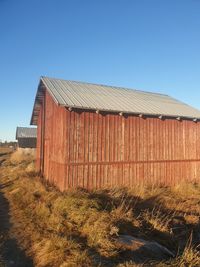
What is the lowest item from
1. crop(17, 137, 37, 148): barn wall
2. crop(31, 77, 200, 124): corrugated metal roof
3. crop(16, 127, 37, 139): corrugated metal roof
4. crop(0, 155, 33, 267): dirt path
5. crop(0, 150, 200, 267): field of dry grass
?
crop(0, 155, 33, 267): dirt path

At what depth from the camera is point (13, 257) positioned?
6457mm

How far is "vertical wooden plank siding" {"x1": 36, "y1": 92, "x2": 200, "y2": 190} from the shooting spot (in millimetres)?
12523

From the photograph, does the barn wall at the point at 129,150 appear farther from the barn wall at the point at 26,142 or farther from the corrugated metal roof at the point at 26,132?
the corrugated metal roof at the point at 26,132

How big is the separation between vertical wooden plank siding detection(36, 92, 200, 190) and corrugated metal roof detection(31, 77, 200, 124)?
0.45 m

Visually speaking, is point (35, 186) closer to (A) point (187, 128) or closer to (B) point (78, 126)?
(B) point (78, 126)

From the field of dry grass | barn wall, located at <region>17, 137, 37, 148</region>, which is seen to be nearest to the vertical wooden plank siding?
the field of dry grass

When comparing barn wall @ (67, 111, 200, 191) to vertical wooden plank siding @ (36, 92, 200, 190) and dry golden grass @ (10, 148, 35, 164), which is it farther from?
dry golden grass @ (10, 148, 35, 164)

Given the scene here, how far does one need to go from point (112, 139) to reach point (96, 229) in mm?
6780

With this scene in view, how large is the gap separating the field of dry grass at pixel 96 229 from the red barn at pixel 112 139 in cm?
171

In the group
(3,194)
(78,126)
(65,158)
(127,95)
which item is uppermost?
(127,95)

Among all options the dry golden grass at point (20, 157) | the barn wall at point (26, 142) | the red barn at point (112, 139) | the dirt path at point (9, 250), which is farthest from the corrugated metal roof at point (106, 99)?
the barn wall at point (26, 142)

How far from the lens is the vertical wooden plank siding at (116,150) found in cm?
1252

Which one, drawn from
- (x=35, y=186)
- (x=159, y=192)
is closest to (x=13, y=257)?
(x=35, y=186)

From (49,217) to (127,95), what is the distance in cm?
1068
